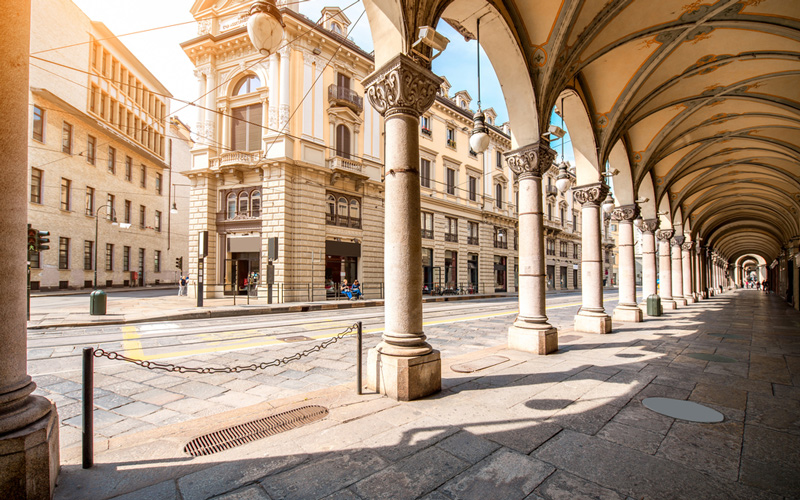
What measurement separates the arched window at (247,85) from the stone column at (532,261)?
19.1 m

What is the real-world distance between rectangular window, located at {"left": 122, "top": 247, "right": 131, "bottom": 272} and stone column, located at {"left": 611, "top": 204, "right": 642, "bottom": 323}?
3722cm

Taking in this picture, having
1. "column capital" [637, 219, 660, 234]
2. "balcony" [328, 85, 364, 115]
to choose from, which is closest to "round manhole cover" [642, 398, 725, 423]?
"column capital" [637, 219, 660, 234]

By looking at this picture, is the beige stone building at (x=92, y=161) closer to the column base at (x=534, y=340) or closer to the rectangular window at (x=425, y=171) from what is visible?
the rectangular window at (x=425, y=171)

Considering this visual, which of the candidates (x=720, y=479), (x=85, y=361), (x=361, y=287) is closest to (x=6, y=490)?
(x=85, y=361)

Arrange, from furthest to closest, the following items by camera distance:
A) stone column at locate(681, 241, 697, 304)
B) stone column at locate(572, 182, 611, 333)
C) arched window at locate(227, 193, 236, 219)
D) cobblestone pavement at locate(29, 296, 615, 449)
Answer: arched window at locate(227, 193, 236, 219), stone column at locate(681, 241, 697, 304), stone column at locate(572, 182, 611, 333), cobblestone pavement at locate(29, 296, 615, 449)

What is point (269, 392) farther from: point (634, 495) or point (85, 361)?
point (634, 495)

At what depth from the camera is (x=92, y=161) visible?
28.4m

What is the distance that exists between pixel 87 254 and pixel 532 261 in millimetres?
33972

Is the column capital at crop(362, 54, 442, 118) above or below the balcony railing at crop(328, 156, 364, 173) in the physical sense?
below

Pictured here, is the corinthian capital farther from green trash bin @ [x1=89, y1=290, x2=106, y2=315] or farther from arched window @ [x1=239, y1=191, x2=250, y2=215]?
arched window @ [x1=239, y1=191, x2=250, y2=215]

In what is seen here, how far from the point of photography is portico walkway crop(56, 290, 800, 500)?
2387 mm

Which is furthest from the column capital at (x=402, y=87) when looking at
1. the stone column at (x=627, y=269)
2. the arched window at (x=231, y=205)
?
the arched window at (x=231, y=205)

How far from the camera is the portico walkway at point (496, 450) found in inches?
94.0

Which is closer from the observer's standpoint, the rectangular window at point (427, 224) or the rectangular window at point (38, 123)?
the rectangular window at point (38, 123)
